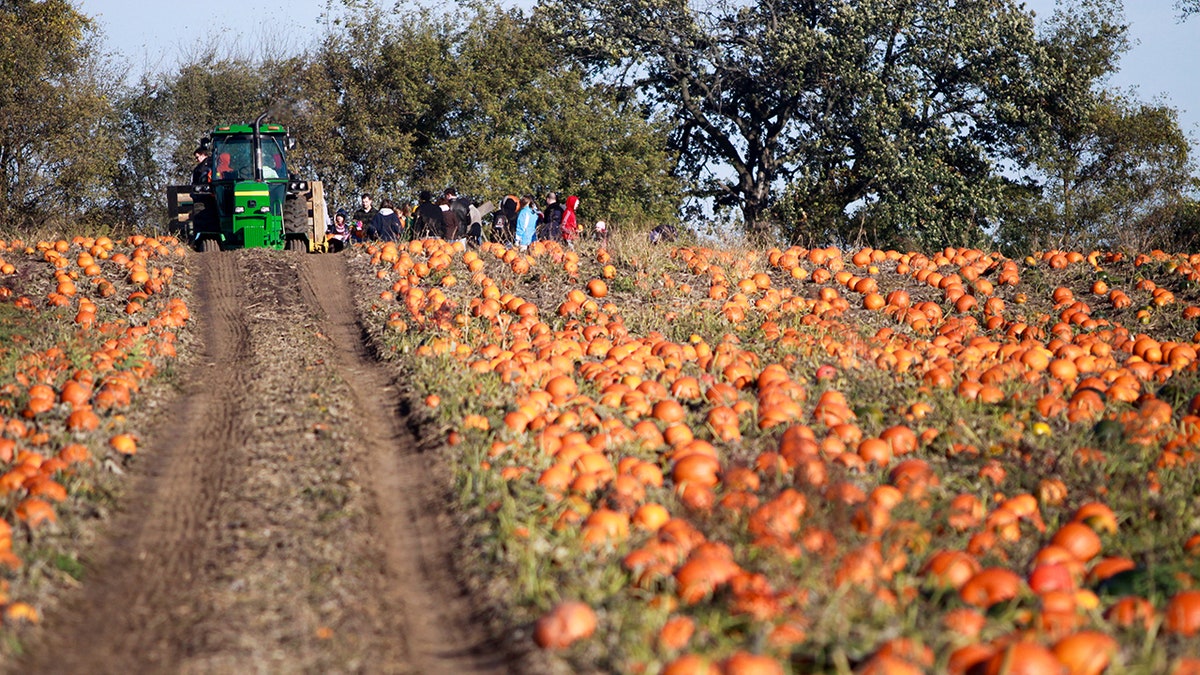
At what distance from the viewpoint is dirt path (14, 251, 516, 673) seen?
14.4ft

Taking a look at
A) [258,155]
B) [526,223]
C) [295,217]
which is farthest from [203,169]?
[526,223]

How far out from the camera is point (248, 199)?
16094 mm

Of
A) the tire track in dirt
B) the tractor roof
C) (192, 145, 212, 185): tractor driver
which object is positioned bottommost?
the tire track in dirt

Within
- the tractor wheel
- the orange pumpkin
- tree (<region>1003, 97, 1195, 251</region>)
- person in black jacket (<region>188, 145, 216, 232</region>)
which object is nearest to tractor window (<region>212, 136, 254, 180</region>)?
person in black jacket (<region>188, 145, 216, 232</region>)

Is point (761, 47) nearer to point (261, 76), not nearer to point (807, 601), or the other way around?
point (261, 76)

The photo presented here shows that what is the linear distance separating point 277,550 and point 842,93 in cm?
2127

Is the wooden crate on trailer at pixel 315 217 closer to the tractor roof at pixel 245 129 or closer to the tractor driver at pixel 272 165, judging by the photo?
the tractor driver at pixel 272 165

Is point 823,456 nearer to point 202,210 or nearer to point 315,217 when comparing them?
point 202,210

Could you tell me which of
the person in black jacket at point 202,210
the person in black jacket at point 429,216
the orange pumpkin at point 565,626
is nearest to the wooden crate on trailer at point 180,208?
the person in black jacket at point 202,210

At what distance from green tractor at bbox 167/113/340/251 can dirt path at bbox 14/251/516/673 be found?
25.9 ft

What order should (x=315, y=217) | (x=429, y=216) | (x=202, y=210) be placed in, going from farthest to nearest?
(x=315, y=217) → (x=202, y=210) → (x=429, y=216)

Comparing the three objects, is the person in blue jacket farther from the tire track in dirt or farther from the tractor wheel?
the tire track in dirt

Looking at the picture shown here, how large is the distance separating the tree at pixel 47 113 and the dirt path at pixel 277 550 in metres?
18.7

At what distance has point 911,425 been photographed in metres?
7.00
